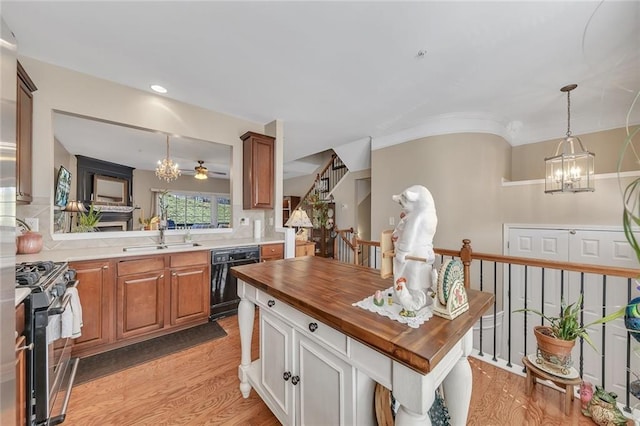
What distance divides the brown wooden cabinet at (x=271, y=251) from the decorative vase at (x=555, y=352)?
2.70m

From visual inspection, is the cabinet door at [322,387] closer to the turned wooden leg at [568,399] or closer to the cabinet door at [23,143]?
the turned wooden leg at [568,399]

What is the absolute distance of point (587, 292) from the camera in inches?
123

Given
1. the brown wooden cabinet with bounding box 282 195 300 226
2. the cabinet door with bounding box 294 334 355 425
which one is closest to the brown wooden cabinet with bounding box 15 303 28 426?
the cabinet door with bounding box 294 334 355 425

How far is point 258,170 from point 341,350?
2.95 meters

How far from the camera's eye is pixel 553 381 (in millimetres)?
1599

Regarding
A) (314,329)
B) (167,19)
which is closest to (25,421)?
(314,329)

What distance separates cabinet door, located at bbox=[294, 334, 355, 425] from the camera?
0.98m

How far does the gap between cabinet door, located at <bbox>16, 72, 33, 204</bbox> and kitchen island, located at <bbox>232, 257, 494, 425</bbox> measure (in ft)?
6.58

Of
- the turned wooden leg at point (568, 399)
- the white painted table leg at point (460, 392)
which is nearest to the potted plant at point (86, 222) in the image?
the white painted table leg at point (460, 392)

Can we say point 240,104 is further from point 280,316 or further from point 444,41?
point 280,316

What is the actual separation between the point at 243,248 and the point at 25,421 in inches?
78.1

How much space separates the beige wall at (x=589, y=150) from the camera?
3.27 m

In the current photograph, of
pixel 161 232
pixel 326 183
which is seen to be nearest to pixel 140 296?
pixel 161 232

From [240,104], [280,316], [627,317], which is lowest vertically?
[280,316]
